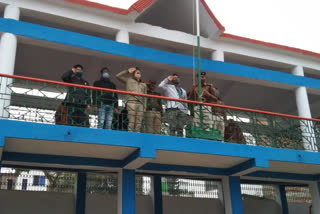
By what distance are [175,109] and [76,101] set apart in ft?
6.86

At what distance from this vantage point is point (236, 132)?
9133 millimetres

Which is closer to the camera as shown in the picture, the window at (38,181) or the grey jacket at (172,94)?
the grey jacket at (172,94)

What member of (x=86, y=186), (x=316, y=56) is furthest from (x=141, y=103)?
(x=316, y=56)

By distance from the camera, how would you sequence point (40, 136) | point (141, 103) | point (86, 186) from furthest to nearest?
point (86, 186)
point (141, 103)
point (40, 136)

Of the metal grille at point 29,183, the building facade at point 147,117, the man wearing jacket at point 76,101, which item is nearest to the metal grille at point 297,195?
the building facade at point 147,117

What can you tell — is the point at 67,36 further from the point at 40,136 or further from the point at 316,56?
the point at 316,56

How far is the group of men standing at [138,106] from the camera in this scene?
736 centimetres

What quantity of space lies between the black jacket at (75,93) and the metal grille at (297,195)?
837cm

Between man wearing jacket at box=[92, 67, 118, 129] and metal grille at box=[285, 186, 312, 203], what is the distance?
7.87 metres

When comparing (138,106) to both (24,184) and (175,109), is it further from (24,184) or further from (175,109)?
(24,184)

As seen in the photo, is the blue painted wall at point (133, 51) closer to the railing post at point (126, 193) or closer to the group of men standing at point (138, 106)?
the group of men standing at point (138, 106)

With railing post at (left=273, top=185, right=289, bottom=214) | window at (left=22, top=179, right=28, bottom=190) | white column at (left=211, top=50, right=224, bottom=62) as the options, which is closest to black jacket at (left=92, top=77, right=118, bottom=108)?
window at (left=22, top=179, right=28, bottom=190)

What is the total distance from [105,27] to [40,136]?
3.70 meters

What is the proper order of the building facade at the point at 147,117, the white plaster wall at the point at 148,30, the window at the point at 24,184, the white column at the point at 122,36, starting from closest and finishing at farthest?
the building facade at the point at 147,117
the white plaster wall at the point at 148,30
the white column at the point at 122,36
the window at the point at 24,184
